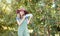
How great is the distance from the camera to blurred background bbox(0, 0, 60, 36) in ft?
15.8

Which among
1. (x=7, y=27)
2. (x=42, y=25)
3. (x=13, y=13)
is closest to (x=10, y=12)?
(x=13, y=13)

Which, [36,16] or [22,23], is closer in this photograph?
[22,23]

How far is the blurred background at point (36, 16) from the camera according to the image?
4.82m

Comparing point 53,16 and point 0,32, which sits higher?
point 53,16

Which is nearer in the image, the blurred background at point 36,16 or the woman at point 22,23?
the woman at point 22,23

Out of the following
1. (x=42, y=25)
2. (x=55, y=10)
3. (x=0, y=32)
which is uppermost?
(x=55, y=10)

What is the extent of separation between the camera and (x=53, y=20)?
4.82 meters

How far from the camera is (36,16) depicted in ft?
16.4

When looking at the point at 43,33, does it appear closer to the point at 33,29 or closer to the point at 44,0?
the point at 33,29

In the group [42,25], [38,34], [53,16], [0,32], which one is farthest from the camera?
[0,32]

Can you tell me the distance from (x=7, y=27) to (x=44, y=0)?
141 centimetres

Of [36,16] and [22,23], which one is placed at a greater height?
[22,23]

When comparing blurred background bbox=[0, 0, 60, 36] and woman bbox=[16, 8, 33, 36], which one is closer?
woman bbox=[16, 8, 33, 36]

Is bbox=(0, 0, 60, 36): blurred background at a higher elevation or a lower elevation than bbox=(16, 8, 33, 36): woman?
lower
